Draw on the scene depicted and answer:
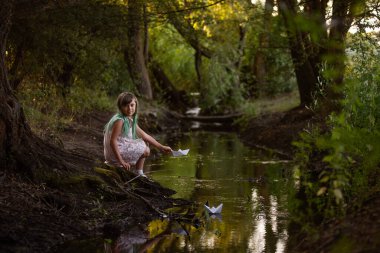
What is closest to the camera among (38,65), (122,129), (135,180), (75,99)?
(135,180)

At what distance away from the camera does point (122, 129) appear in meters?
10.3

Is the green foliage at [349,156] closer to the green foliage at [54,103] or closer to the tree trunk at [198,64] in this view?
the green foliage at [54,103]

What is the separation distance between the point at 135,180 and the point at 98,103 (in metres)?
12.3

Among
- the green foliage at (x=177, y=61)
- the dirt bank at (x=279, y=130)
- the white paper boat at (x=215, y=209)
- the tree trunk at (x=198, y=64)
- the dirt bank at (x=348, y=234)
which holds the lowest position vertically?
the dirt bank at (x=348, y=234)

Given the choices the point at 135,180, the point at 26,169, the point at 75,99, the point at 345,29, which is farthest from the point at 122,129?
the point at 75,99

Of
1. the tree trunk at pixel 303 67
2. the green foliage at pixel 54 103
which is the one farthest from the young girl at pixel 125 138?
the tree trunk at pixel 303 67

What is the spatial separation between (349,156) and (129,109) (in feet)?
10.8

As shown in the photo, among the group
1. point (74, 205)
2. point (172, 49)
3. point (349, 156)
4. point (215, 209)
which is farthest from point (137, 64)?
point (74, 205)

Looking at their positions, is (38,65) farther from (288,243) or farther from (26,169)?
(288,243)

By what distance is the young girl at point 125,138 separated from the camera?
10.1 metres

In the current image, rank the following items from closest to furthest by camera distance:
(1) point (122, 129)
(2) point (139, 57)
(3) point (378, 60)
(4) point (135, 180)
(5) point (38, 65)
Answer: (4) point (135, 180) < (1) point (122, 129) < (3) point (378, 60) < (5) point (38, 65) < (2) point (139, 57)

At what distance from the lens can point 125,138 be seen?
10.3 metres

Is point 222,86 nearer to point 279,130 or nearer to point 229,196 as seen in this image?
point 279,130

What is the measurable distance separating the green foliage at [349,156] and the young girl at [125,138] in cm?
238
